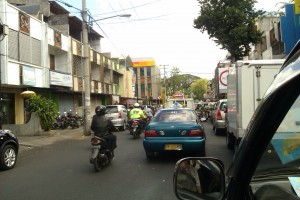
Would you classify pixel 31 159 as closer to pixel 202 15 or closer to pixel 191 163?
pixel 191 163

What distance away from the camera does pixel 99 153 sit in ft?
31.3

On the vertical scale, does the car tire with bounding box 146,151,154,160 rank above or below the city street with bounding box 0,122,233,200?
above

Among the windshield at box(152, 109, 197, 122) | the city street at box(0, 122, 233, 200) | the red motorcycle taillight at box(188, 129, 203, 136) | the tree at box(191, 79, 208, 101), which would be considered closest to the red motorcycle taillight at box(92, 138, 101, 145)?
the city street at box(0, 122, 233, 200)

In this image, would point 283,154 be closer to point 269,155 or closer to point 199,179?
point 269,155

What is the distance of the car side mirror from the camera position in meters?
2.04

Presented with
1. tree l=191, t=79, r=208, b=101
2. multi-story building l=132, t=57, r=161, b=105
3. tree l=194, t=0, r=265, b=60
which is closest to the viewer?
tree l=194, t=0, r=265, b=60

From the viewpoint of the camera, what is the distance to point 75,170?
9.68m

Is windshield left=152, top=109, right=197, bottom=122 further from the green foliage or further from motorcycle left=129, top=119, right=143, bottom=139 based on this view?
the green foliage

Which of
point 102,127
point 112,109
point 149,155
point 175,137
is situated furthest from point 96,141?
point 112,109

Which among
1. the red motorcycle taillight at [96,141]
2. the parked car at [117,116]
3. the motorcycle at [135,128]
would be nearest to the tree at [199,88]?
the parked car at [117,116]

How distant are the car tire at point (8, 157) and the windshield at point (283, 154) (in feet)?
28.9

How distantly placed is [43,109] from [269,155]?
18.8 metres

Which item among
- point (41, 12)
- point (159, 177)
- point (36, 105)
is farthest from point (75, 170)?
point (41, 12)

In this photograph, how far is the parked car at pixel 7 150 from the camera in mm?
9898
